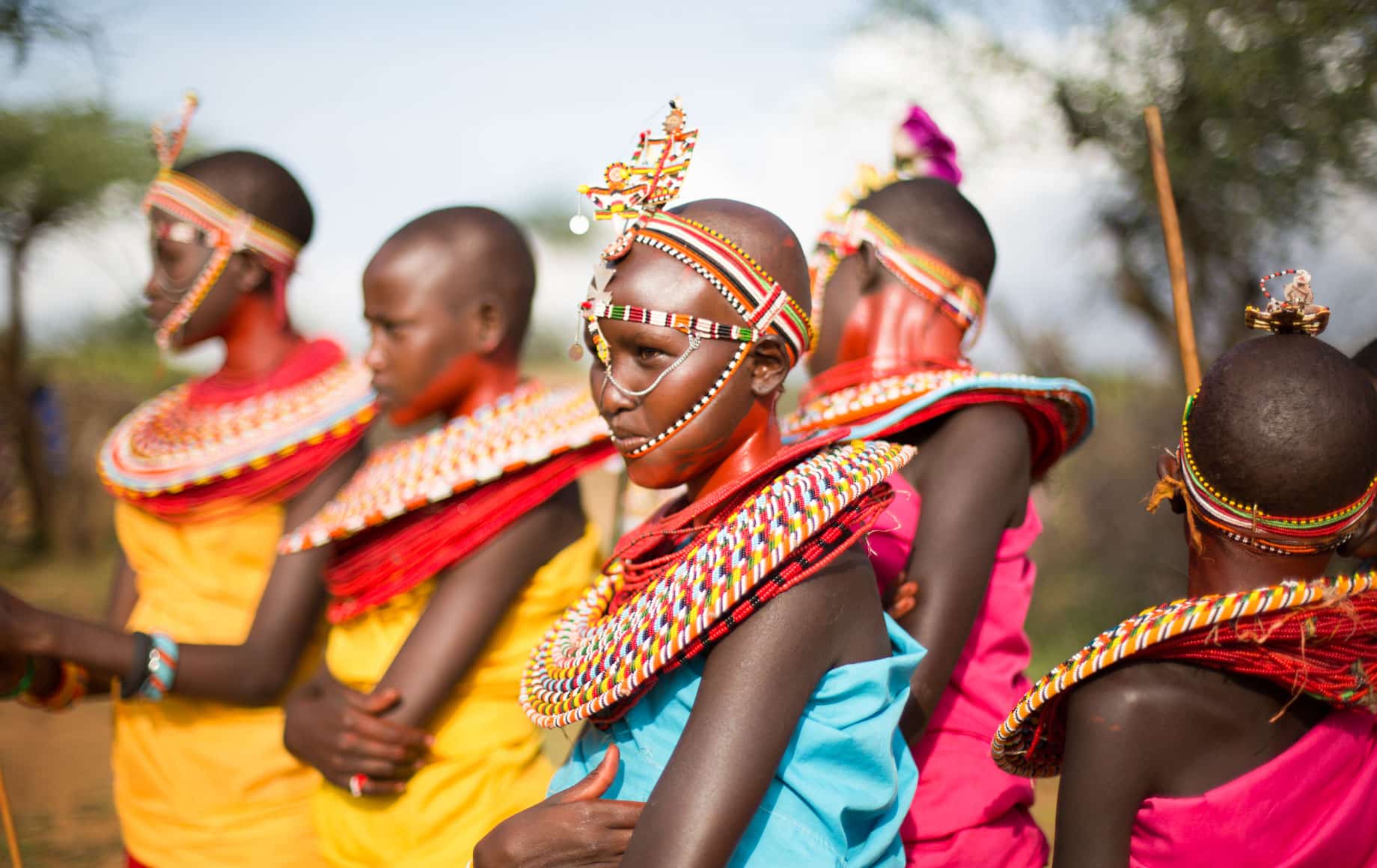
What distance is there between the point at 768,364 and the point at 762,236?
22cm

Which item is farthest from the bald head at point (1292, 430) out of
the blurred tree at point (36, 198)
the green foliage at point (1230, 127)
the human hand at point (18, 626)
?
the blurred tree at point (36, 198)

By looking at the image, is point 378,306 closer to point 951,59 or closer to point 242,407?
point 242,407

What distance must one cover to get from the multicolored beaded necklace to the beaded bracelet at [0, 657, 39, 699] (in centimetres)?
54

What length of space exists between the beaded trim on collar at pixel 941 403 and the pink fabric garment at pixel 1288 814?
908 mm

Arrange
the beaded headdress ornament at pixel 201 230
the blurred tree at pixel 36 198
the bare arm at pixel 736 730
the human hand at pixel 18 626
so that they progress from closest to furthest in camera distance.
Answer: the bare arm at pixel 736 730
the human hand at pixel 18 626
the beaded headdress ornament at pixel 201 230
the blurred tree at pixel 36 198

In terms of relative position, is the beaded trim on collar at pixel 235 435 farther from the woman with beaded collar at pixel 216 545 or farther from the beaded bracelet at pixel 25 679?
the beaded bracelet at pixel 25 679

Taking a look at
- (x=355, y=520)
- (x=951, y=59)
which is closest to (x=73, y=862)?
(x=355, y=520)

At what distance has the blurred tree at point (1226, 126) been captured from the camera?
623 centimetres

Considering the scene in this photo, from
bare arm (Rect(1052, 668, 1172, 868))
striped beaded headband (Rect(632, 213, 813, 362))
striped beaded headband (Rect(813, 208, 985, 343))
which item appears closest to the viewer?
bare arm (Rect(1052, 668, 1172, 868))

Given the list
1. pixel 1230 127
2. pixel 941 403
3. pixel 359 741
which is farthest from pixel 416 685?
pixel 1230 127

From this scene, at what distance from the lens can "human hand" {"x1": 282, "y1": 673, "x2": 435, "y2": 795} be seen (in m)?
2.69

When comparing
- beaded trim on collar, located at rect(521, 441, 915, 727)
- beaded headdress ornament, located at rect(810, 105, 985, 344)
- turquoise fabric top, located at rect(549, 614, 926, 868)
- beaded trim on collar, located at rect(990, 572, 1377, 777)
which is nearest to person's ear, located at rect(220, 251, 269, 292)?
beaded headdress ornament, located at rect(810, 105, 985, 344)

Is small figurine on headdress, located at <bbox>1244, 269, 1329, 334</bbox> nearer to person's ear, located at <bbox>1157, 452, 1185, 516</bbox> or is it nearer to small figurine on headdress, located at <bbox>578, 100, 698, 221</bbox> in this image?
person's ear, located at <bbox>1157, 452, 1185, 516</bbox>

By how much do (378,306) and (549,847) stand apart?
63.4 inches
